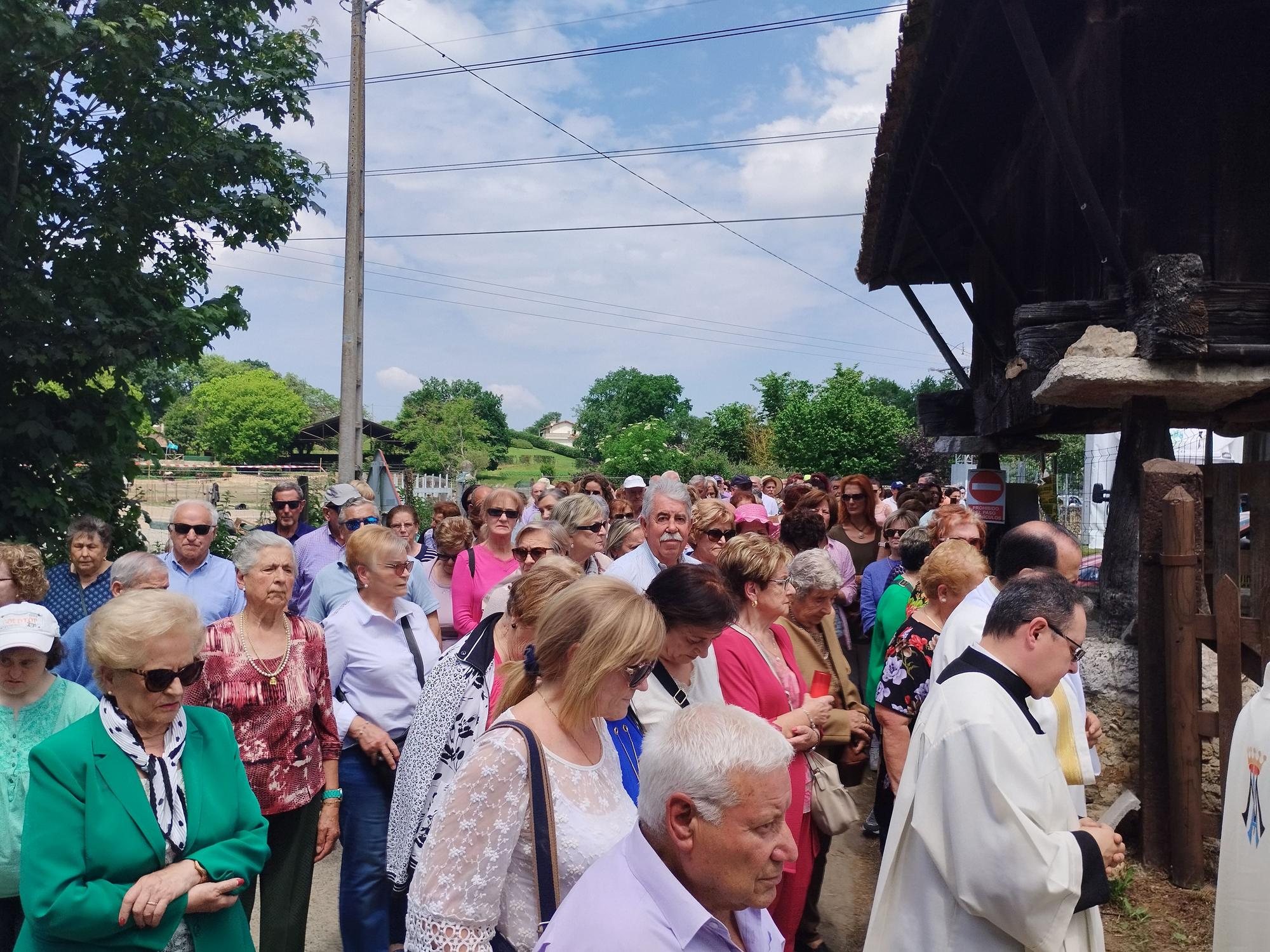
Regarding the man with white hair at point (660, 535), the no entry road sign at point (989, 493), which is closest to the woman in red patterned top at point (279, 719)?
the man with white hair at point (660, 535)

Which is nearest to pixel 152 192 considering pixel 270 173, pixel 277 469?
pixel 270 173

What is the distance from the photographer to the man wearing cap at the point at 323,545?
269 inches

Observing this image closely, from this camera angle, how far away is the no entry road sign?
430 inches

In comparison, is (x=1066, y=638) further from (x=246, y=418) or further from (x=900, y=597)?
(x=246, y=418)

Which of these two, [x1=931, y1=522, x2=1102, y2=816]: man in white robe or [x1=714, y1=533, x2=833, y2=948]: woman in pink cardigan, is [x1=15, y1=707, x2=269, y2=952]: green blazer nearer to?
[x1=714, y1=533, x2=833, y2=948]: woman in pink cardigan

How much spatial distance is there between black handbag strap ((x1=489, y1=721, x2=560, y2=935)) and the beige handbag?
6.98 feet

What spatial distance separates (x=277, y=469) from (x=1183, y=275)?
4581 centimetres

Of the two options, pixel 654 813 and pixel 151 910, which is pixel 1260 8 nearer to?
pixel 654 813

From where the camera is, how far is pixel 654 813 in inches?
72.8

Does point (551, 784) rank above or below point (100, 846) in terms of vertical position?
above

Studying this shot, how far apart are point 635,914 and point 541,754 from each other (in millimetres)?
601

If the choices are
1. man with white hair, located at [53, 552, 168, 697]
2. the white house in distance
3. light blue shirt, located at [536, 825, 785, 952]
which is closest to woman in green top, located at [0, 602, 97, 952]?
man with white hair, located at [53, 552, 168, 697]

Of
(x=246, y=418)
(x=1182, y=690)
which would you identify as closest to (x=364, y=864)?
(x=1182, y=690)

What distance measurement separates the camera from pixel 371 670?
438 centimetres
